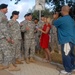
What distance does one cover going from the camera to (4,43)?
10.2m

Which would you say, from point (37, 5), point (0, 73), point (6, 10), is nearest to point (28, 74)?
point (0, 73)

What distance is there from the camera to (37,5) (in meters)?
13.7

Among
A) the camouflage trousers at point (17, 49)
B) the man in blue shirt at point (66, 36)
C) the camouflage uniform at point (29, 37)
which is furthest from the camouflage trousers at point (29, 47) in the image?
the man in blue shirt at point (66, 36)

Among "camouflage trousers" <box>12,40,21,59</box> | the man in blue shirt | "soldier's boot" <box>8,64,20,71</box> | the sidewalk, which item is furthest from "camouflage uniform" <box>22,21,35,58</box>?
the man in blue shirt

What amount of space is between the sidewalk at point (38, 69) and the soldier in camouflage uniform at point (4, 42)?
0.55m

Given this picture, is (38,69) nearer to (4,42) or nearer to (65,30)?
(4,42)

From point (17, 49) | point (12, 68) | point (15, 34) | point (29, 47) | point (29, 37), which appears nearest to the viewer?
point (12, 68)

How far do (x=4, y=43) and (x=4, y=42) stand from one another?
1.2 inches

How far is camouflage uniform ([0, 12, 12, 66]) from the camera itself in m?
9.99

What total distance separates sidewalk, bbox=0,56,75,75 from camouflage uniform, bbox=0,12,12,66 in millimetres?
551

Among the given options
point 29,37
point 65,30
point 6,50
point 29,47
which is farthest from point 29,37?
point 65,30

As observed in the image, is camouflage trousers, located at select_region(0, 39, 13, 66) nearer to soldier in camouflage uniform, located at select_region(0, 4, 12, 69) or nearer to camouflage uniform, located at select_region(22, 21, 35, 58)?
soldier in camouflage uniform, located at select_region(0, 4, 12, 69)

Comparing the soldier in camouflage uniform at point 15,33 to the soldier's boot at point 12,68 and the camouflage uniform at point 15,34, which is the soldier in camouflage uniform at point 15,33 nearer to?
the camouflage uniform at point 15,34

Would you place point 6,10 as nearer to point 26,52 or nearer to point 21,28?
point 21,28
